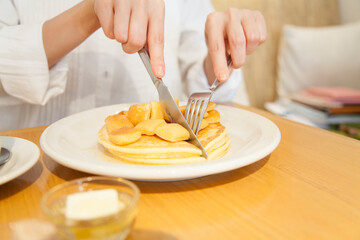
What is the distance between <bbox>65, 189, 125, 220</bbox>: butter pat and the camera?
1.21 ft

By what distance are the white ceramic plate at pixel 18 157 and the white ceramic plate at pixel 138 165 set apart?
3 centimetres

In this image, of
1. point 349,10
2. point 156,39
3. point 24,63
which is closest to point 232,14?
point 156,39

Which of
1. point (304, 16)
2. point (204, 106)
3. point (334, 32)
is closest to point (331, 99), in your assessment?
point (334, 32)

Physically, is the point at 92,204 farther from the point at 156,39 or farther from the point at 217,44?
the point at 217,44

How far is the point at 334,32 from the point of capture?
2.44 meters

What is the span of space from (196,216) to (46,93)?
84 cm

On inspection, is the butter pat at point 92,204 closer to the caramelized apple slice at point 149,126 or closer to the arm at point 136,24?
the caramelized apple slice at point 149,126

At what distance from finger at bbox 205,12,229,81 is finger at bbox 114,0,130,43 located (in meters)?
0.28

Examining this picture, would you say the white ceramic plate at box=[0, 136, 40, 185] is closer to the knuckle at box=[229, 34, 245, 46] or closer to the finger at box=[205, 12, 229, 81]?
the finger at box=[205, 12, 229, 81]

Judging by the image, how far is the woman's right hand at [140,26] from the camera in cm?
75

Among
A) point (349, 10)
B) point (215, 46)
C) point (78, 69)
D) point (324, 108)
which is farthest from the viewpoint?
point (349, 10)

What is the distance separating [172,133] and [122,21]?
0.32 metres

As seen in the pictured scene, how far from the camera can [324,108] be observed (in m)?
2.10


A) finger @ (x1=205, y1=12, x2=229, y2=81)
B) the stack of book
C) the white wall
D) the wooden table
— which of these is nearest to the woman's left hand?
finger @ (x1=205, y1=12, x2=229, y2=81)
